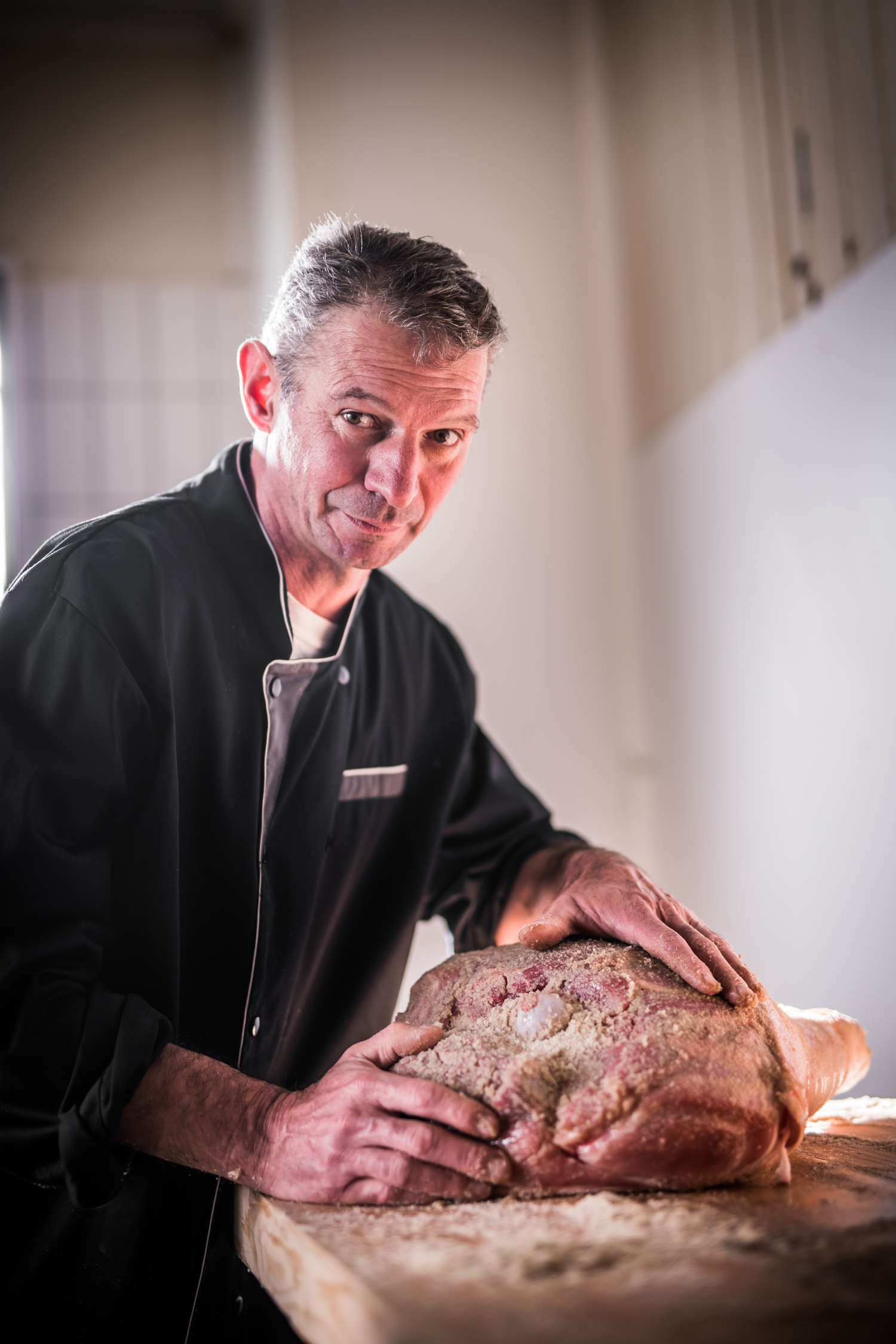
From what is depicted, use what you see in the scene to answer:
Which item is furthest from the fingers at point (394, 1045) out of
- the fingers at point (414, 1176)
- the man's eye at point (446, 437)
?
the man's eye at point (446, 437)

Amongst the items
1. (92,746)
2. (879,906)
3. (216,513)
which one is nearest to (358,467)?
(216,513)

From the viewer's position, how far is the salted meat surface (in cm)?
87

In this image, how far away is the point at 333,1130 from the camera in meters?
0.87

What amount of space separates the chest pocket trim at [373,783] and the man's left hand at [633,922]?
0.90 ft

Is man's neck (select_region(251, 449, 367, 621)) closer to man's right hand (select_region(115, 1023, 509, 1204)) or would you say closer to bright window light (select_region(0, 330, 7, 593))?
man's right hand (select_region(115, 1023, 509, 1204))

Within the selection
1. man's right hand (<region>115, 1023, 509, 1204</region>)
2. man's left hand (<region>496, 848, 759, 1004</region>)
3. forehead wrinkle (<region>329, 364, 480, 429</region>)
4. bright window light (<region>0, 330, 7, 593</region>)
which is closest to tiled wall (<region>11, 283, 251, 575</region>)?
bright window light (<region>0, 330, 7, 593</region>)

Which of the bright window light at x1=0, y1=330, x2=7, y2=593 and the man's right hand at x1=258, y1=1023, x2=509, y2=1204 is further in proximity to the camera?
the bright window light at x1=0, y1=330, x2=7, y2=593

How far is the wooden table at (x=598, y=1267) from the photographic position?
0.61 metres

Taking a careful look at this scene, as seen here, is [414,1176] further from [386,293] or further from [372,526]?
[386,293]

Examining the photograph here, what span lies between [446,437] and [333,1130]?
0.82 m

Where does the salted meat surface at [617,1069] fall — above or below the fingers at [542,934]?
below

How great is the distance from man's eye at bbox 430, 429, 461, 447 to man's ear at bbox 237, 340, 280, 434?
22 centimetres

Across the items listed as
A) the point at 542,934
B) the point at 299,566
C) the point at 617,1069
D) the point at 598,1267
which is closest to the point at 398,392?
the point at 299,566

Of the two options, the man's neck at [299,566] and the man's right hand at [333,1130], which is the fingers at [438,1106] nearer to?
the man's right hand at [333,1130]
